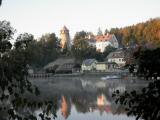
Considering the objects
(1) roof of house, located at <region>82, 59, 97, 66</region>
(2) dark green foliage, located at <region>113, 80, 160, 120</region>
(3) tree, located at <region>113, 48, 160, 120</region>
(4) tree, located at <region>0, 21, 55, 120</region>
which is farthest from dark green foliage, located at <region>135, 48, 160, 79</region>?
(1) roof of house, located at <region>82, 59, 97, 66</region>

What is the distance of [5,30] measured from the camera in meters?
4.25

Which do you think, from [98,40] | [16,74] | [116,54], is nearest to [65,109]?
[16,74]

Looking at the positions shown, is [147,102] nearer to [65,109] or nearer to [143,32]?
[65,109]

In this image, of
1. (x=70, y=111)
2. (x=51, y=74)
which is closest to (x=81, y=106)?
(x=70, y=111)

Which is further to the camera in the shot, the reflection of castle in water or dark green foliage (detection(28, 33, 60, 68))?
dark green foliage (detection(28, 33, 60, 68))

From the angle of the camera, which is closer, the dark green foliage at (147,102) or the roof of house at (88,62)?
the dark green foliage at (147,102)

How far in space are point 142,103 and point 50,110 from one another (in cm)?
84

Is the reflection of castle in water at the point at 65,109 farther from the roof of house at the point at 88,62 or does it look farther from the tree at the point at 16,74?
the roof of house at the point at 88,62

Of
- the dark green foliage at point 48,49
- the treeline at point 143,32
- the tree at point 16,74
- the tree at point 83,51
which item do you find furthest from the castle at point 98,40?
the tree at point 16,74

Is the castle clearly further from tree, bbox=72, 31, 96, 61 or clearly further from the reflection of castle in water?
the reflection of castle in water

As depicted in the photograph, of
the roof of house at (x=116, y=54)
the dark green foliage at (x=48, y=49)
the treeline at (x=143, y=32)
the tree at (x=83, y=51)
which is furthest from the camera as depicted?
the dark green foliage at (x=48, y=49)

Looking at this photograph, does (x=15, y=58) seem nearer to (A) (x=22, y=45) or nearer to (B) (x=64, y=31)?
(A) (x=22, y=45)

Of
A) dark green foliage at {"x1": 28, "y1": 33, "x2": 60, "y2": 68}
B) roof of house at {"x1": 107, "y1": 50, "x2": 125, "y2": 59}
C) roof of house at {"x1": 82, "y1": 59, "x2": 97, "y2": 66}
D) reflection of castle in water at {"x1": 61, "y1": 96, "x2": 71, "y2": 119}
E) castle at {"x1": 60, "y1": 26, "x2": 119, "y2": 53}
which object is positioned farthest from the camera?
castle at {"x1": 60, "y1": 26, "x2": 119, "y2": 53}

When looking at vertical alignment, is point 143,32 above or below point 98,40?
below
